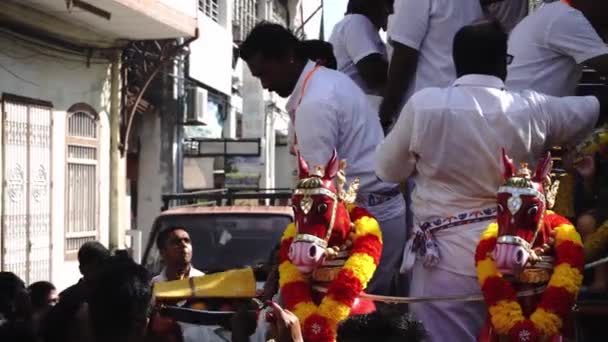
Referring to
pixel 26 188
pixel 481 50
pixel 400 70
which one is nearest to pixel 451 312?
pixel 481 50

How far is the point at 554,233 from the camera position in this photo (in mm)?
3654

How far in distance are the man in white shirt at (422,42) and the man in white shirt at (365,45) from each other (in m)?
0.67

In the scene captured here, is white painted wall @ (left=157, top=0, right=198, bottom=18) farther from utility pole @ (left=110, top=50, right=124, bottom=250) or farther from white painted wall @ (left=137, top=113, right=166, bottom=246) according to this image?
white painted wall @ (left=137, top=113, right=166, bottom=246)

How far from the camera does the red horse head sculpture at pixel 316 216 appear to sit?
3764mm

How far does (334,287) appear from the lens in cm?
384

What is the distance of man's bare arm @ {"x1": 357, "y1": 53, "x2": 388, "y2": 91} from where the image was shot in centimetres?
552

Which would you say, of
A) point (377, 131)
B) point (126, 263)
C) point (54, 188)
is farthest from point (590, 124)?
point (54, 188)

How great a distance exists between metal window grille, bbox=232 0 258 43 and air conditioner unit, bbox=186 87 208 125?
4772mm

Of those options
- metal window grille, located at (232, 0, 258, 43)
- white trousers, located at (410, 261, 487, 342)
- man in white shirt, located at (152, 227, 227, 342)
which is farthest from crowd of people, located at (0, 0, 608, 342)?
metal window grille, located at (232, 0, 258, 43)

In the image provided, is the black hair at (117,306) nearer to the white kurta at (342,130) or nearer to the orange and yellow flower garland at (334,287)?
the orange and yellow flower garland at (334,287)

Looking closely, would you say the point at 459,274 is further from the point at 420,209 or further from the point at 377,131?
the point at 377,131

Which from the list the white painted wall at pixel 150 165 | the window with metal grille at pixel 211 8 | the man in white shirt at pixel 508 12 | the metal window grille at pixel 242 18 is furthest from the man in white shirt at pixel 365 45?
the metal window grille at pixel 242 18

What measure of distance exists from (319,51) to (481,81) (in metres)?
1.22

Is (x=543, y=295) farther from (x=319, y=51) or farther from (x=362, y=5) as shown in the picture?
(x=362, y=5)
